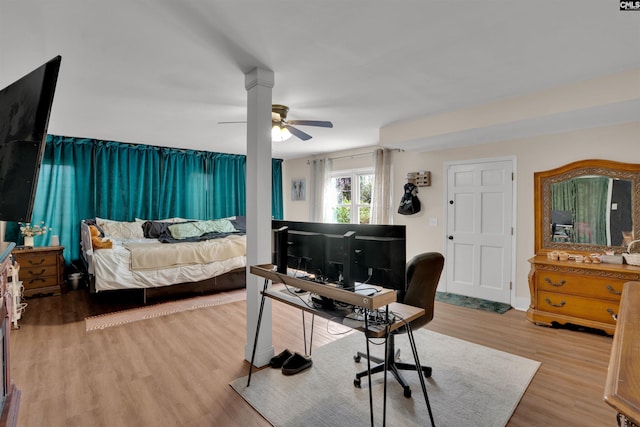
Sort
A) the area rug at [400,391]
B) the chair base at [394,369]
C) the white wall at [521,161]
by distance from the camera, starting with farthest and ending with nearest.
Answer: the white wall at [521,161]
the chair base at [394,369]
the area rug at [400,391]

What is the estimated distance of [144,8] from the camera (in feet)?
5.91

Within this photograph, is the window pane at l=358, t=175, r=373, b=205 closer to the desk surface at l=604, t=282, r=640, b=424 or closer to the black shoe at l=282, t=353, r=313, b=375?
the black shoe at l=282, t=353, r=313, b=375

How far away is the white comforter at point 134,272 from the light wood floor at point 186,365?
1.62ft

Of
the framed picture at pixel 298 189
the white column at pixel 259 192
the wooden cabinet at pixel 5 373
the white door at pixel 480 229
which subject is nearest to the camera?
the wooden cabinet at pixel 5 373

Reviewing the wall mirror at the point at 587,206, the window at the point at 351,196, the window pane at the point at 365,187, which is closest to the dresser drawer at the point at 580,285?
the wall mirror at the point at 587,206

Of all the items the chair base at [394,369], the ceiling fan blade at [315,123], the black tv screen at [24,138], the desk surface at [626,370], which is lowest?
the chair base at [394,369]

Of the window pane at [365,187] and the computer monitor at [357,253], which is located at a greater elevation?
the window pane at [365,187]

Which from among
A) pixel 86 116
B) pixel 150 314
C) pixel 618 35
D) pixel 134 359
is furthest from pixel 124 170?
pixel 618 35

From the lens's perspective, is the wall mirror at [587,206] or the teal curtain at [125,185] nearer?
the wall mirror at [587,206]

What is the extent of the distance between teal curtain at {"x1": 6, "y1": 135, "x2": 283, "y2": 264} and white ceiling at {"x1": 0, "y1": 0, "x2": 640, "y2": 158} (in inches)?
74.0

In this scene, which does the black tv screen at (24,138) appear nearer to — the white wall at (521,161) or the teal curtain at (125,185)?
the teal curtain at (125,185)

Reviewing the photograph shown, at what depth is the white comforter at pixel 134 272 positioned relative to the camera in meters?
3.79

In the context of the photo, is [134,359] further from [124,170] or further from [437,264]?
[124,170]

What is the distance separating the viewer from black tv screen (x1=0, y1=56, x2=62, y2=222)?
1.09 m
